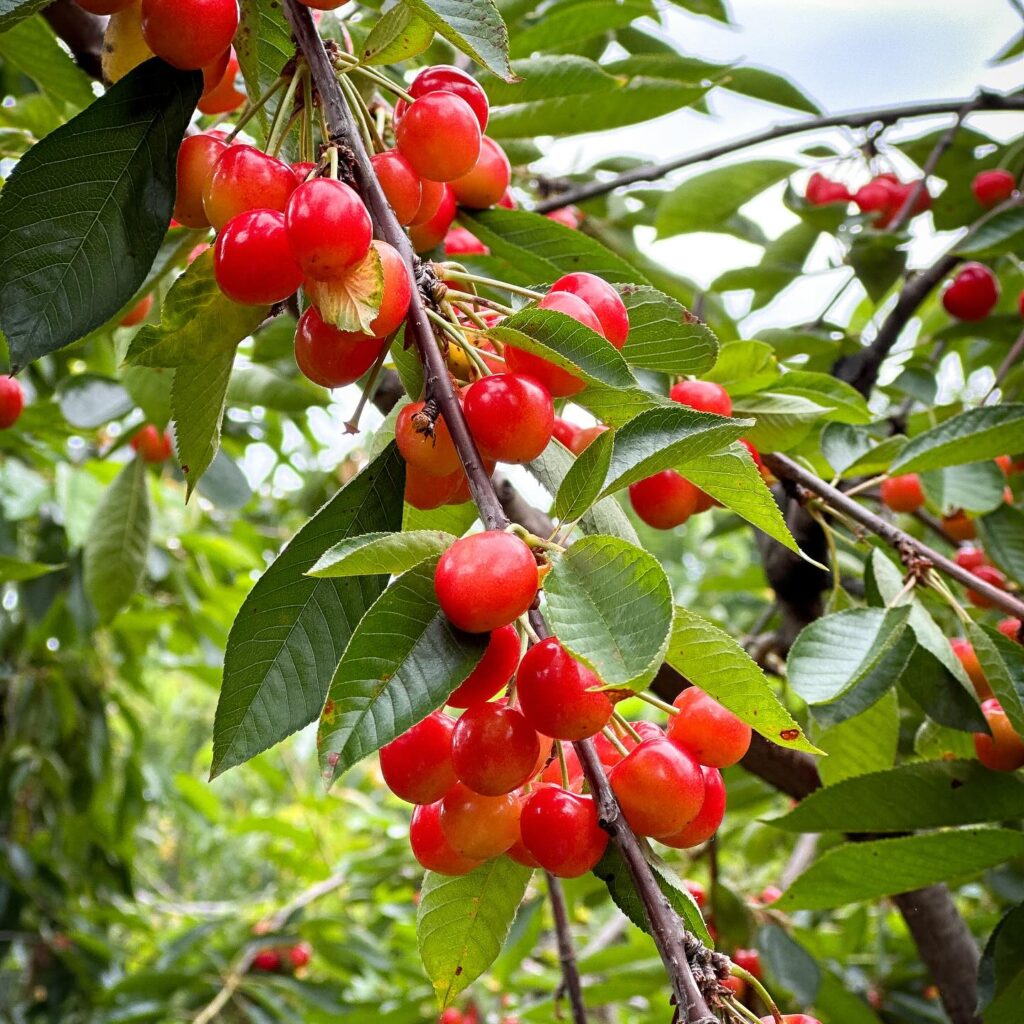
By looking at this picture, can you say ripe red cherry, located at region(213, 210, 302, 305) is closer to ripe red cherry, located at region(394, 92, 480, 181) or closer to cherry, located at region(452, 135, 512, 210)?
ripe red cherry, located at region(394, 92, 480, 181)

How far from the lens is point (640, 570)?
0.52 metres

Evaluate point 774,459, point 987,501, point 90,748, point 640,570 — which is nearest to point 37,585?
point 90,748

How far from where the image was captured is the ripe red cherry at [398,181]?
0.73 metres

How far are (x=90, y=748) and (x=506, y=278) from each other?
2.00 metres

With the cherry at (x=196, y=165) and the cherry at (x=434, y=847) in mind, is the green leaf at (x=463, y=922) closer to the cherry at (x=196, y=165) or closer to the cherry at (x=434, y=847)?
the cherry at (x=434, y=847)

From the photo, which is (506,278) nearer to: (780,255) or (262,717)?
(262,717)

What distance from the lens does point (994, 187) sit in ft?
5.74

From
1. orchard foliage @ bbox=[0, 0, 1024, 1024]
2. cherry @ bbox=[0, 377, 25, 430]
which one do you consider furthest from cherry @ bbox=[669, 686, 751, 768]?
cherry @ bbox=[0, 377, 25, 430]

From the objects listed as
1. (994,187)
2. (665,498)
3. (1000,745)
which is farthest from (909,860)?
(994,187)

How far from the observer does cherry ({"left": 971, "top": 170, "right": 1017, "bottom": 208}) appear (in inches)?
69.0

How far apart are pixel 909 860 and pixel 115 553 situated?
120cm

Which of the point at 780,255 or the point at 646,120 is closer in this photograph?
the point at 646,120

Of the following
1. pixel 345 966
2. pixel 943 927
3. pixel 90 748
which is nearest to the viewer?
pixel 943 927

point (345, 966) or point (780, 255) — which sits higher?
point (780, 255)
